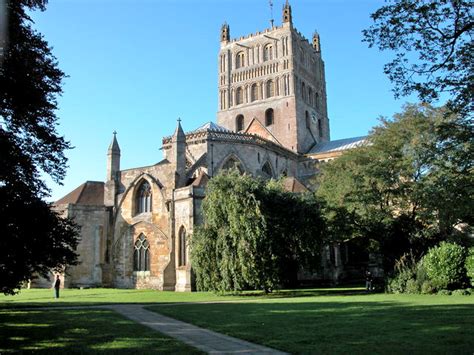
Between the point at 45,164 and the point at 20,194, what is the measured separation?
5.65 ft

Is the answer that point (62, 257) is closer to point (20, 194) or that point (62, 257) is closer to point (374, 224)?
point (20, 194)

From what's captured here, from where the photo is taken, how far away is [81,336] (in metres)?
10.5

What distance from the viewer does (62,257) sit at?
14.0 metres

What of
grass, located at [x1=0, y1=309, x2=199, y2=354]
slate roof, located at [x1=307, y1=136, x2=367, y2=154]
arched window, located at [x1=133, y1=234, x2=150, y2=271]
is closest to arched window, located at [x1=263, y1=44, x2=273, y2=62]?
slate roof, located at [x1=307, y1=136, x2=367, y2=154]

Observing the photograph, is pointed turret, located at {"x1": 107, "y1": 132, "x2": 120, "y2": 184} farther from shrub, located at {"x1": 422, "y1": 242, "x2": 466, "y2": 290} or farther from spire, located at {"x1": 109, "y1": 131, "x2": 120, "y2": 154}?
shrub, located at {"x1": 422, "y1": 242, "x2": 466, "y2": 290}

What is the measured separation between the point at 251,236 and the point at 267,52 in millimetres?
43582

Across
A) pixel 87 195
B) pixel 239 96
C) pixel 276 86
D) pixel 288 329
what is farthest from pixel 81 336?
pixel 239 96

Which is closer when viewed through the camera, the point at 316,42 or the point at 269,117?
the point at 269,117

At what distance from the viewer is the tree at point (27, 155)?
1238 cm

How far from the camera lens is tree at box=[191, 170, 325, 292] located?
23.5m

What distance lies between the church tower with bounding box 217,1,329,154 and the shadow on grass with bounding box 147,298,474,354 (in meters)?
41.4

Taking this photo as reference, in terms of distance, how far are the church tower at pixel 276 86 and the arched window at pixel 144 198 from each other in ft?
80.3

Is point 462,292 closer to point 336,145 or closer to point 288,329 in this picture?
point 288,329

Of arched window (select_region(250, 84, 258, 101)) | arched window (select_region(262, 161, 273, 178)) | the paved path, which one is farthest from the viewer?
arched window (select_region(250, 84, 258, 101))
